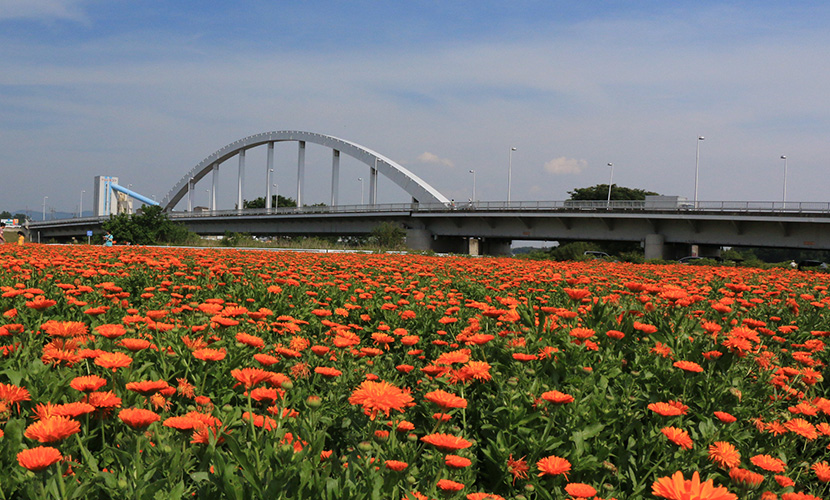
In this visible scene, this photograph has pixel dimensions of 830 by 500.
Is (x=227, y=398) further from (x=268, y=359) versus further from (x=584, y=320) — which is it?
(x=584, y=320)

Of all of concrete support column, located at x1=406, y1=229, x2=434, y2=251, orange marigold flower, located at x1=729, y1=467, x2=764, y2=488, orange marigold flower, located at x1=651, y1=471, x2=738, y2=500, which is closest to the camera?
orange marigold flower, located at x1=651, y1=471, x2=738, y2=500

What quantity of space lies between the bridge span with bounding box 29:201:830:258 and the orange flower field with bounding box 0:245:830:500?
39160 mm

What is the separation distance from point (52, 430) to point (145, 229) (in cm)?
5589

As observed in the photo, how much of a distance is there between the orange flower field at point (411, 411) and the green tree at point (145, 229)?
50.8 metres

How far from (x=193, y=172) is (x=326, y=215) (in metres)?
42.5

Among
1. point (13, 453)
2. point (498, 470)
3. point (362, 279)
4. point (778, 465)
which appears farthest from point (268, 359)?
point (362, 279)

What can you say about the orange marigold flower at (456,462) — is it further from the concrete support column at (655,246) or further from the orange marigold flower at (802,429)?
the concrete support column at (655,246)

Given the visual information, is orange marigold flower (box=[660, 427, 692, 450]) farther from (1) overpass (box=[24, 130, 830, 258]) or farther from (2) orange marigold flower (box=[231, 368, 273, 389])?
(1) overpass (box=[24, 130, 830, 258])

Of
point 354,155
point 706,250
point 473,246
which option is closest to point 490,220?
point 473,246

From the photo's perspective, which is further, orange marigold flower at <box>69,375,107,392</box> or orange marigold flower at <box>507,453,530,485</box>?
orange marigold flower at <box>507,453,530,485</box>

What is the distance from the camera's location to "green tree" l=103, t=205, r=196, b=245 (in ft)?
172

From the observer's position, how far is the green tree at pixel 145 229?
52.3 metres

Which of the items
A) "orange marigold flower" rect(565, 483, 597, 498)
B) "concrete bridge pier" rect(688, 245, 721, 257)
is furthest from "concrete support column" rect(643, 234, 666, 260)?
"orange marigold flower" rect(565, 483, 597, 498)

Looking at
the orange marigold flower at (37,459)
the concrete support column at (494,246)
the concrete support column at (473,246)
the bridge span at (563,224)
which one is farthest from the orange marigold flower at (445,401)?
the concrete support column at (494,246)
